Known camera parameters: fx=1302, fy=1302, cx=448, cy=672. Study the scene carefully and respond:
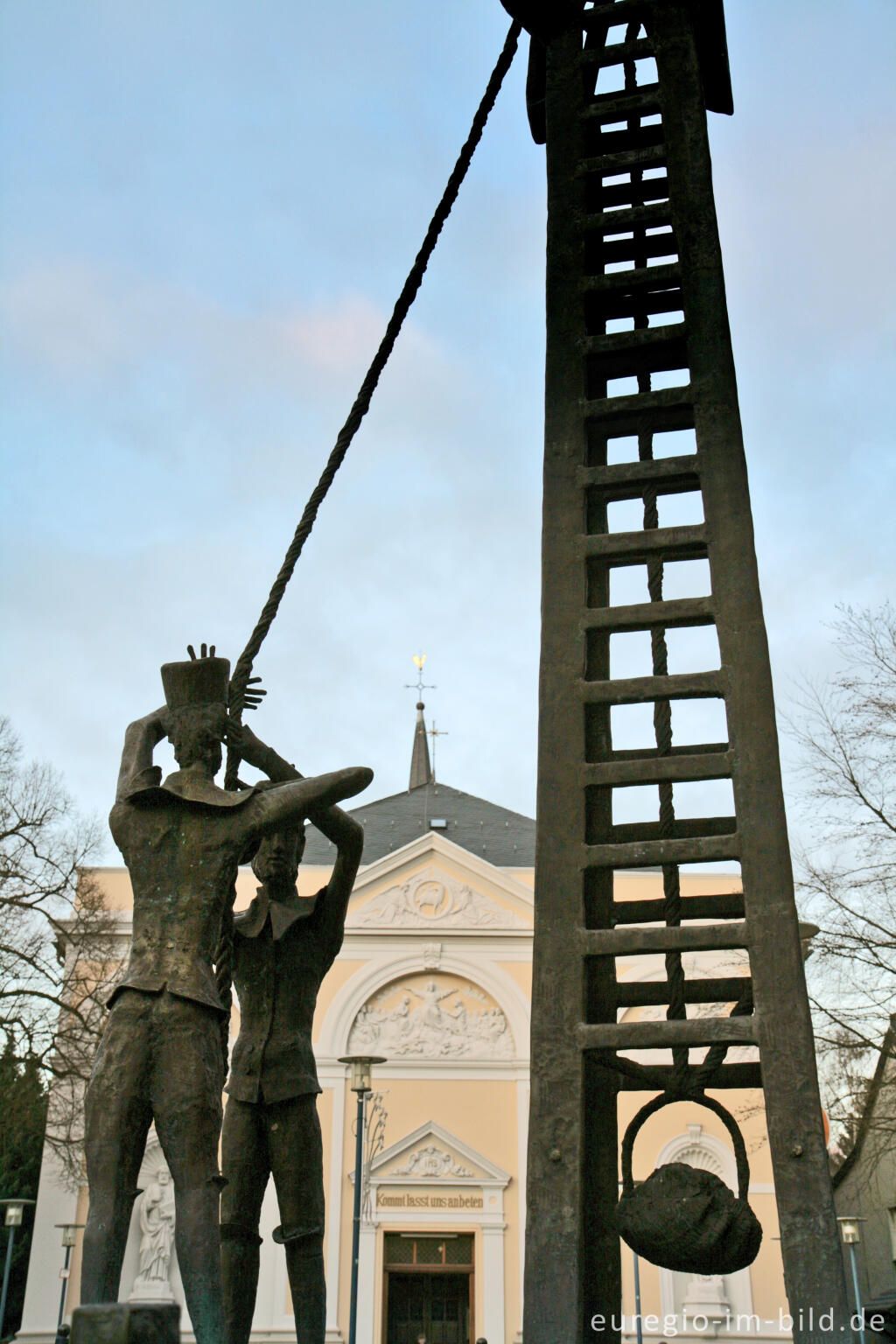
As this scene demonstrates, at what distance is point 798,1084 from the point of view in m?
3.27

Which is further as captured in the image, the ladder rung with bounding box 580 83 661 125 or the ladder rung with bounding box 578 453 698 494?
the ladder rung with bounding box 580 83 661 125

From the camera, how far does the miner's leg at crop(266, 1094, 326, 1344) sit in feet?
13.4

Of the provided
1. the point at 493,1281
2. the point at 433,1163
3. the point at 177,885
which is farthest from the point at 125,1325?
the point at 433,1163

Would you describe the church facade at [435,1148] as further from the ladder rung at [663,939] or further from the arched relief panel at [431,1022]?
the ladder rung at [663,939]

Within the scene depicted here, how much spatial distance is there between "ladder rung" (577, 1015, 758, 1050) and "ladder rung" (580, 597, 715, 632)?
45.6 inches

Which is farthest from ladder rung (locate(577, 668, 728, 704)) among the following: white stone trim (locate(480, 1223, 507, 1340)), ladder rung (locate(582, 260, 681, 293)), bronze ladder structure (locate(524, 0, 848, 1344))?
white stone trim (locate(480, 1223, 507, 1340))

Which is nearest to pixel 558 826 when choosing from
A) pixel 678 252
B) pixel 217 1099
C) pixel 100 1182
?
pixel 217 1099

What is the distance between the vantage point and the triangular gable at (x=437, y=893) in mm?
28297

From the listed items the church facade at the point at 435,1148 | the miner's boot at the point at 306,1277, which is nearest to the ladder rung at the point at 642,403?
the miner's boot at the point at 306,1277

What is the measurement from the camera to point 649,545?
4.00 m

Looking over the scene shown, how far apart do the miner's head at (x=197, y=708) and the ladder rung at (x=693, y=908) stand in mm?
1356

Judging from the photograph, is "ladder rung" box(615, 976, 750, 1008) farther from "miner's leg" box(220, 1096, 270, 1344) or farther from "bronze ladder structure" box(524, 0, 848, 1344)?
"miner's leg" box(220, 1096, 270, 1344)

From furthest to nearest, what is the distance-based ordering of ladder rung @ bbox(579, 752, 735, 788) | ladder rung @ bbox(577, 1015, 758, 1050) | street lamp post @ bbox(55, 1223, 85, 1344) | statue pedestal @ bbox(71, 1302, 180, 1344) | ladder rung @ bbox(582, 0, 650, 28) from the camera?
street lamp post @ bbox(55, 1223, 85, 1344) → ladder rung @ bbox(582, 0, 650, 28) → ladder rung @ bbox(579, 752, 735, 788) → ladder rung @ bbox(577, 1015, 758, 1050) → statue pedestal @ bbox(71, 1302, 180, 1344)

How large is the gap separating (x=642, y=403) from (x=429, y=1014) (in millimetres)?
24988
